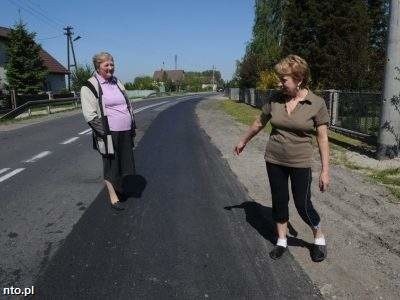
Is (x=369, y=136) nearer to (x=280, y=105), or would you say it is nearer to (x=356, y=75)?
(x=356, y=75)

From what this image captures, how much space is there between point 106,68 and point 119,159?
1128 mm

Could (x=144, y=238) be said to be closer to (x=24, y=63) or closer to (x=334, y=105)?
(x=334, y=105)

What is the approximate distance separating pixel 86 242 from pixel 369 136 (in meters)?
9.91

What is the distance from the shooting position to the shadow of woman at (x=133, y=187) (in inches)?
272

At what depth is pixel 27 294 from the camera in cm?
375

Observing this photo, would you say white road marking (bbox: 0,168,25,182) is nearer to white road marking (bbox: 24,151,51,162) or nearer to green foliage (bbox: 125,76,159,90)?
white road marking (bbox: 24,151,51,162)

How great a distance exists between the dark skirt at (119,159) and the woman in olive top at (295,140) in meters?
2.08

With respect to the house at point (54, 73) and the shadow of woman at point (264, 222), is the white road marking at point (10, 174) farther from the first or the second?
the house at point (54, 73)

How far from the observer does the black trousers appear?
4.37 m

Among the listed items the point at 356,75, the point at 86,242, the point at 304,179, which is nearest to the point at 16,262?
the point at 86,242

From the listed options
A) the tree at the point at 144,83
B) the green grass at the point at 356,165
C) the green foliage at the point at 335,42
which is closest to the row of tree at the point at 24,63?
the green foliage at the point at 335,42

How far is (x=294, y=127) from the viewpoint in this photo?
4.18 meters

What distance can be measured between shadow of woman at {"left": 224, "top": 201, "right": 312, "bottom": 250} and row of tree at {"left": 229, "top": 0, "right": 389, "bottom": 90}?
13.0 metres

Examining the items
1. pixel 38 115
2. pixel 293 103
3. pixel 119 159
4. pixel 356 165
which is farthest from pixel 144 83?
pixel 293 103
